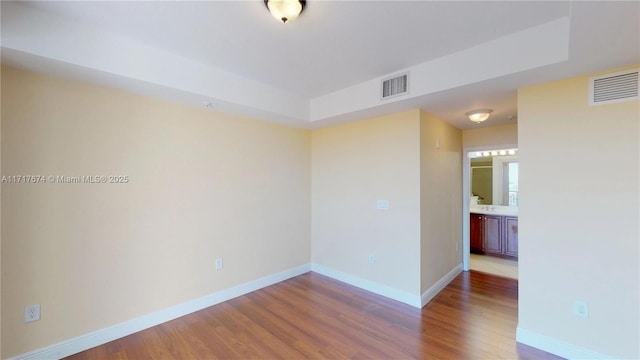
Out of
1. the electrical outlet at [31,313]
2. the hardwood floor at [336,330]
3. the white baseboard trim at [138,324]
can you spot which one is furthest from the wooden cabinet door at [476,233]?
the electrical outlet at [31,313]

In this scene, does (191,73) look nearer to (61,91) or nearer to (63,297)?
(61,91)

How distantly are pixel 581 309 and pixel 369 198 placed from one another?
2.20 m

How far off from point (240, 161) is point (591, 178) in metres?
3.50

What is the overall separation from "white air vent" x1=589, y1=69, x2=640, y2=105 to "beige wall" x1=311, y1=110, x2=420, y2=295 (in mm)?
1431

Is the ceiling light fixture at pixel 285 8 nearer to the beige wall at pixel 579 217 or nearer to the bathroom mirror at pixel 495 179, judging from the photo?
the beige wall at pixel 579 217

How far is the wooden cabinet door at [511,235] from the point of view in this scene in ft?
15.2

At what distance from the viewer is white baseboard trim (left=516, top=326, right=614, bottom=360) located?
205 cm

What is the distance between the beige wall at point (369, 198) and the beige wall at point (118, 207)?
943mm

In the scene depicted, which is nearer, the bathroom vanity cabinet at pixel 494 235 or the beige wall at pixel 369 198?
the beige wall at pixel 369 198

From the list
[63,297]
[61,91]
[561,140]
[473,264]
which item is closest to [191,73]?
[61,91]

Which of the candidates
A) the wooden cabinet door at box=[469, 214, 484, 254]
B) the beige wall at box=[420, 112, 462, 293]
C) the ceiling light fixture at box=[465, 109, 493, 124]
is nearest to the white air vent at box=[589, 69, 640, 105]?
the ceiling light fixture at box=[465, 109, 493, 124]

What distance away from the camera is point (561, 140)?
7.13 ft

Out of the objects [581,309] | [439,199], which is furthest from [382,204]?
[581,309]

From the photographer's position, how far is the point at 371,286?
3480 millimetres
